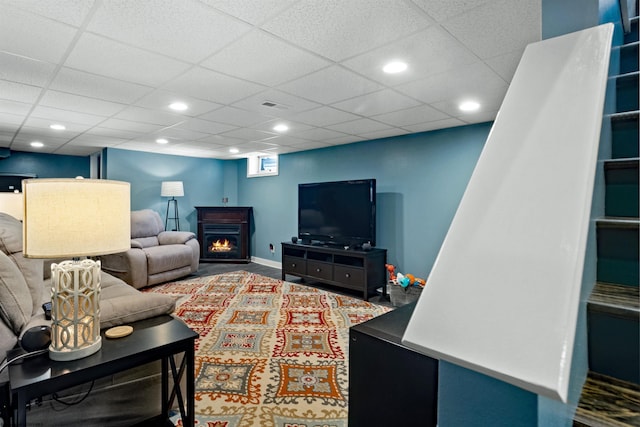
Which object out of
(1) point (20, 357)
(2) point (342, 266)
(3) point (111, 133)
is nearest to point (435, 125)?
(2) point (342, 266)

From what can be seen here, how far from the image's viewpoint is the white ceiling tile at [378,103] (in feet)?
9.45

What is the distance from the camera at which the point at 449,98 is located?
9.62 feet

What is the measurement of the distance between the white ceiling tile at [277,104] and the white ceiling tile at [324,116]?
119 millimetres

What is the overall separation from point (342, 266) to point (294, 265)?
94 centimetres

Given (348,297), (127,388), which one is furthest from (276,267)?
(127,388)

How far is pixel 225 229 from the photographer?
21.6 ft

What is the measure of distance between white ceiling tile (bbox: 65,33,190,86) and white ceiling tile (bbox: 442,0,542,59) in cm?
176

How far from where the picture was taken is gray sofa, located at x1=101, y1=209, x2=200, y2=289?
4445mm

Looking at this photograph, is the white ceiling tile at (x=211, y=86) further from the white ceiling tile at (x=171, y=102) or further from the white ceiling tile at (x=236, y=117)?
the white ceiling tile at (x=236, y=117)

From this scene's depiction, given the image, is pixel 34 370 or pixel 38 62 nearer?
pixel 34 370

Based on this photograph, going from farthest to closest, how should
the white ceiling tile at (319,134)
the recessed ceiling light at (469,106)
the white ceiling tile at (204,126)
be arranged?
the white ceiling tile at (319,134)
the white ceiling tile at (204,126)
the recessed ceiling light at (469,106)

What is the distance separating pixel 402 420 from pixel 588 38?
49.3 inches

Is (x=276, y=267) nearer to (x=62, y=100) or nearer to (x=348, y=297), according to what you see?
(x=348, y=297)

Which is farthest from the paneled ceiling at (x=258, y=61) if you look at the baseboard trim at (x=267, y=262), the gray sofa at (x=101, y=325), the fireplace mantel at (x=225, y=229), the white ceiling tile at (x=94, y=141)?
the baseboard trim at (x=267, y=262)
